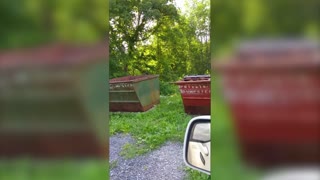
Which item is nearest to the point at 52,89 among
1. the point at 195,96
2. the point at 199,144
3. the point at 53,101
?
the point at 53,101

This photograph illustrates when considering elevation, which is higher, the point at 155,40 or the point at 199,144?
the point at 155,40

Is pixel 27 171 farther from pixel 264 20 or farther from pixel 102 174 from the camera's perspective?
pixel 264 20

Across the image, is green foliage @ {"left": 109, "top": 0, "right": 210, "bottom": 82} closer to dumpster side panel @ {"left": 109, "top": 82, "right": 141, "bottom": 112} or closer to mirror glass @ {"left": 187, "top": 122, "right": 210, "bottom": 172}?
dumpster side panel @ {"left": 109, "top": 82, "right": 141, "bottom": 112}

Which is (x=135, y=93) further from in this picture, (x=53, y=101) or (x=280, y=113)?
(x=280, y=113)

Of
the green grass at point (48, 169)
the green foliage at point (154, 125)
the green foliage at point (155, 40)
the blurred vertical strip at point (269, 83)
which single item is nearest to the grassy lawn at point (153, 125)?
the green foliage at point (154, 125)

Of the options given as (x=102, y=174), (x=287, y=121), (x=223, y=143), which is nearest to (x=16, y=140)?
(x=102, y=174)

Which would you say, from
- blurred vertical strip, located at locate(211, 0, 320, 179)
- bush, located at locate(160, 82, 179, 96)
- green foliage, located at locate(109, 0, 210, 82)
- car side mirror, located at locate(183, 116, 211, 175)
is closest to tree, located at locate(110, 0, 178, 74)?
green foliage, located at locate(109, 0, 210, 82)
